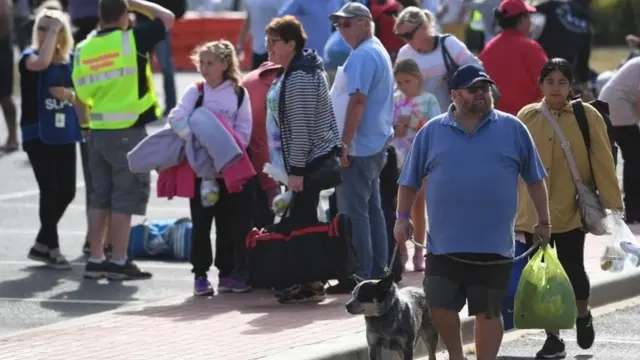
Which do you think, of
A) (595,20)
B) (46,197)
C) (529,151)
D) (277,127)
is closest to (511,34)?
(277,127)

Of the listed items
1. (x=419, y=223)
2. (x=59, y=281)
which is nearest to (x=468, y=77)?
(x=419, y=223)

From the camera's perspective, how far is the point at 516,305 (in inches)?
334

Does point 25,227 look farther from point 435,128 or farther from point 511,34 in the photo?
point 435,128

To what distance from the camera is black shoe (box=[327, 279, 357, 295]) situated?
1078 cm

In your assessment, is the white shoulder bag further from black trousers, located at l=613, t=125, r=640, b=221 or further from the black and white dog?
black trousers, located at l=613, t=125, r=640, b=221

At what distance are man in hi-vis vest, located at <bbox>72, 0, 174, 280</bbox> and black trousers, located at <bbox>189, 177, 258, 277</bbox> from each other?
0.95 m

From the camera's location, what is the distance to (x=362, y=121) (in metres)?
10.7

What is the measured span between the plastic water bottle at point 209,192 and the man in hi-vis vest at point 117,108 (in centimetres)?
107

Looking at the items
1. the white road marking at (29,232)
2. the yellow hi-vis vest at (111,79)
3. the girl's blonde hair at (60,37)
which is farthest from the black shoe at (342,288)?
the white road marking at (29,232)

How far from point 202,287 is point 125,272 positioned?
43.1 inches

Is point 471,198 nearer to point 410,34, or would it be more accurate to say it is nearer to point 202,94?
point 202,94

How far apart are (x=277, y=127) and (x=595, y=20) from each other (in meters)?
25.2

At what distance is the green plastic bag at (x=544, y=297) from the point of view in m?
8.41

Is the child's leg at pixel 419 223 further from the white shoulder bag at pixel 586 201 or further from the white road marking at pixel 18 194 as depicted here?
the white road marking at pixel 18 194
